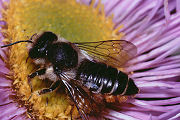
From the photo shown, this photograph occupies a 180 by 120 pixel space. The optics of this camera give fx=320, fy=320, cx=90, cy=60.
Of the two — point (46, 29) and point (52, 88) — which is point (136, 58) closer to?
point (46, 29)

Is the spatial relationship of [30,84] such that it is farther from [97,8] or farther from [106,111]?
[97,8]

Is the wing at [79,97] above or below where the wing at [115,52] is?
below

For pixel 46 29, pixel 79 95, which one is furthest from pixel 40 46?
pixel 46 29

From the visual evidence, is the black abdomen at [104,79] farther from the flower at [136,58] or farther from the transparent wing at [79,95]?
the flower at [136,58]

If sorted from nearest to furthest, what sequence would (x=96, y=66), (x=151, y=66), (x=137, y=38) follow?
1. (x=96, y=66)
2. (x=151, y=66)
3. (x=137, y=38)

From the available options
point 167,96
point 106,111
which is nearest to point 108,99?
point 106,111

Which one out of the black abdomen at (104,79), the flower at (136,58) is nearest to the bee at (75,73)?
the black abdomen at (104,79)
